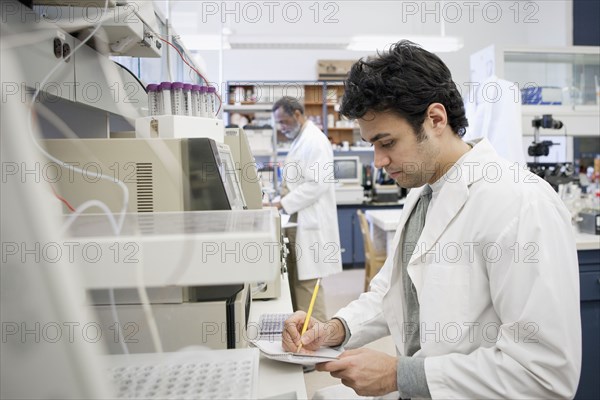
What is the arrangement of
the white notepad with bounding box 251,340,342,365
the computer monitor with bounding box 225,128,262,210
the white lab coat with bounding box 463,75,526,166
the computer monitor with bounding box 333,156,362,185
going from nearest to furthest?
the white notepad with bounding box 251,340,342,365, the computer monitor with bounding box 225,128,262,210, the white lab coat with bounding box 463,75,526,166, the computer monitor with bounding box 333,156,362,185

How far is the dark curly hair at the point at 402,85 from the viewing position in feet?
3.35

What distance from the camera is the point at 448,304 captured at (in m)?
0.96

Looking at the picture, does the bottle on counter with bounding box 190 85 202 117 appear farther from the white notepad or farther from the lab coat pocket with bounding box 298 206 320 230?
the lab coat pocket with bounding box 298 206 320 230

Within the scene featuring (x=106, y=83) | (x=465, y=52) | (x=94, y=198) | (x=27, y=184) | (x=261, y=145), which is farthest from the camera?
(x=465, y=52)

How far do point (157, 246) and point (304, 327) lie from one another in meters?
0.64

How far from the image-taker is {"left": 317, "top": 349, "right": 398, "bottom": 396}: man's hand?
919 mm

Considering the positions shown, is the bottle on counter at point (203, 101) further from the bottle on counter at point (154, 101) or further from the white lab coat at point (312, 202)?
the white lab coat at point (312, 202)

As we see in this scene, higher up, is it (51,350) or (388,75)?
(388,75)

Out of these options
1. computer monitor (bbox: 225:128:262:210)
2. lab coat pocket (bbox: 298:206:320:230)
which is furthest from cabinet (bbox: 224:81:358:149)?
computer monitor (bbox: 225:128:262:210)

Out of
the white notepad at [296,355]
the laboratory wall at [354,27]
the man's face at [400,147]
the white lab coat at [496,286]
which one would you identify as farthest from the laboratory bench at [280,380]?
the laboratory wall at [354,27]

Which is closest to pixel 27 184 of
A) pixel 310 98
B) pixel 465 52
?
pixel 310 98

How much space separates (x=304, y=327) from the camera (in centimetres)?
104

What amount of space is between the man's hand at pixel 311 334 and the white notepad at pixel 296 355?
21 millimetres

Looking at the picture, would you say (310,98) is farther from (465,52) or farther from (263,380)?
(263,380)
